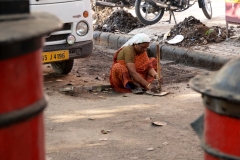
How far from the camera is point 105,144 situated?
15.9 ft

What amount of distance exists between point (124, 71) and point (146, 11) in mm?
4748

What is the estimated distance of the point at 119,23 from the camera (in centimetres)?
1172

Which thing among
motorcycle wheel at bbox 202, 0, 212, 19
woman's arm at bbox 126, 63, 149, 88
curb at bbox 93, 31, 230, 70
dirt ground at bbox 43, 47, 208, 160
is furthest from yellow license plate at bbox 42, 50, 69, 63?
motorcycle wheel at bbox 202, 0, 212, 19

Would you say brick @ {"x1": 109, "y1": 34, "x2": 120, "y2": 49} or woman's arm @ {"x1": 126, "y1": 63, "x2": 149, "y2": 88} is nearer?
woman's arm @ {"x1": 126, "y1": 63, "x2": 149, "y2": 88}

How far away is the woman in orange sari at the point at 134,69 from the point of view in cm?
696

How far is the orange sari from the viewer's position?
7.05m

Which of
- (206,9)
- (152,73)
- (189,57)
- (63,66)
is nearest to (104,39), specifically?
(206,9)

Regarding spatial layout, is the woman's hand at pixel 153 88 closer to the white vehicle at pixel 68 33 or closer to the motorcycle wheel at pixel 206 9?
the white vehicle at pixel 68 33

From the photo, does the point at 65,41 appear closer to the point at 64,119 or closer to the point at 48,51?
the point at 48,51

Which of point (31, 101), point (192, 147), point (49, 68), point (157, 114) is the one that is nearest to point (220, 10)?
point (49, 68)

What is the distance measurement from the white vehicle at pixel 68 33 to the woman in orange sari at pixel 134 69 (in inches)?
20.5

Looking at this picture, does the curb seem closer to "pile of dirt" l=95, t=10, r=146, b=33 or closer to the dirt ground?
the dirt ground

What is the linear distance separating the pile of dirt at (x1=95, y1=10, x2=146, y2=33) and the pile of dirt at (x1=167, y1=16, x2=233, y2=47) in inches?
69.2

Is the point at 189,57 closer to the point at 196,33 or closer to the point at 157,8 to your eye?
the point at 196,33
